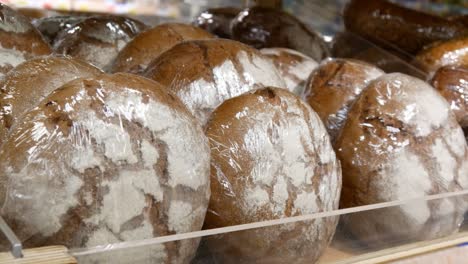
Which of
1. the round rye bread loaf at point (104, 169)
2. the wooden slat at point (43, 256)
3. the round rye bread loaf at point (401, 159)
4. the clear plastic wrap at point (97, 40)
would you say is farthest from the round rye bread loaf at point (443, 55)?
the wooden slat at point (43, 256)

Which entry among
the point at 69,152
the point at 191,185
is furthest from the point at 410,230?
the point at 69,152

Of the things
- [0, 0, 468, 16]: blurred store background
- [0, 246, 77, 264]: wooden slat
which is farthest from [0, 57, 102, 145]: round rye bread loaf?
[0, 0, 468, 16]: blurred store background

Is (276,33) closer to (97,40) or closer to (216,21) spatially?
(216,21)

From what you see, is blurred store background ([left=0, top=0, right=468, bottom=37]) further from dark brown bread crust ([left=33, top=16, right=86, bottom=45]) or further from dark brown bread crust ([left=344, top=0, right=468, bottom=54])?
dark brown bread crust ([left=33, top=16, right=86, bottom=45])

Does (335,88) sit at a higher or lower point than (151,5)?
higher

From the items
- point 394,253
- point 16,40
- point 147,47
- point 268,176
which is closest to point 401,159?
point 394,253

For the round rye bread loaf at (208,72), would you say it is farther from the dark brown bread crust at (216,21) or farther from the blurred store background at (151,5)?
the blurred store background at (151,5)

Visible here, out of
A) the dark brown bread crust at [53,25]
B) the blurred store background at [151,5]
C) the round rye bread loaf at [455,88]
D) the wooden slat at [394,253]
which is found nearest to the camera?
the wooden slat at [394,253]
